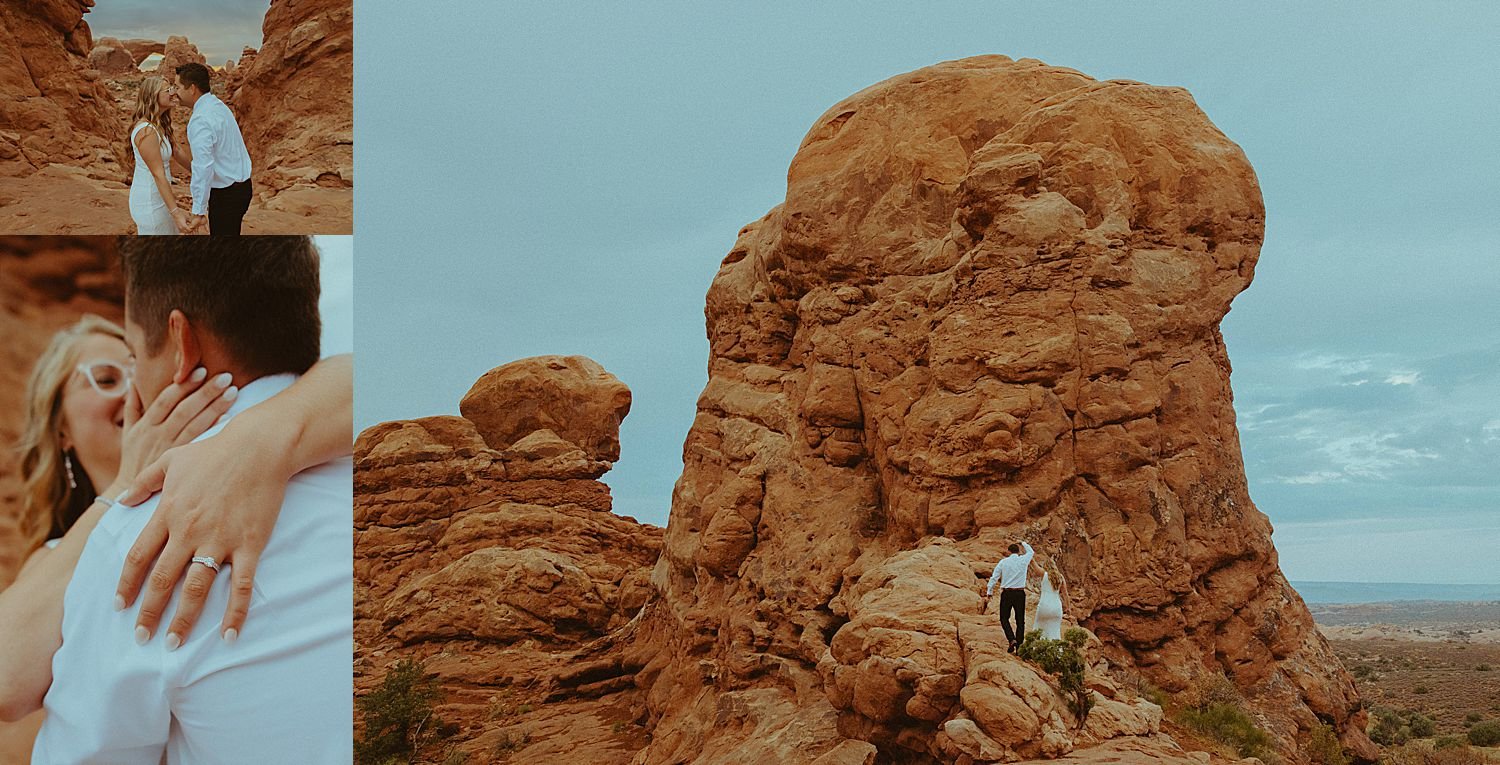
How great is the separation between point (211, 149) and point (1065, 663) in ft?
27.1

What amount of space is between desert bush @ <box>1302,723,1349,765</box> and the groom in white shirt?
1075cm

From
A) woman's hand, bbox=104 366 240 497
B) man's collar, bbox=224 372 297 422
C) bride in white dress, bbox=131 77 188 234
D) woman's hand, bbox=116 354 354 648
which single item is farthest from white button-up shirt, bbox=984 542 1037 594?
bride in white dress, bbox=131 77 188 234

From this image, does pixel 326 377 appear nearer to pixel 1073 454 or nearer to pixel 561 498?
pixel 1073 454

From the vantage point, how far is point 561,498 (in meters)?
27.8

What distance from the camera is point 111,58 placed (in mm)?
14898

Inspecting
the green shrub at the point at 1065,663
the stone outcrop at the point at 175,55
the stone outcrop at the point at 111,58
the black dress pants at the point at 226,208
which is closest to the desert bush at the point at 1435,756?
the green shrub at the point at 1065,663

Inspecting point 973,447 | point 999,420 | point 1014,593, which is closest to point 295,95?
point 973,447

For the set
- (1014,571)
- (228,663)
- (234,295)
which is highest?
(234,295)

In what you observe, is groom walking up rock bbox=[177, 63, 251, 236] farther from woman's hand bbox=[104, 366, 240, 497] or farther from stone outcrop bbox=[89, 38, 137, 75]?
stone outcrop bbox=[89, 38, 137, 75]

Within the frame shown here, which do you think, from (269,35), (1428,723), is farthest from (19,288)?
(1428,723)

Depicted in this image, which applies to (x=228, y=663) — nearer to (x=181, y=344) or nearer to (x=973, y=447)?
(x=181, y=344)

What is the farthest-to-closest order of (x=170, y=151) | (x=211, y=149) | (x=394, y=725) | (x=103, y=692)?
(x=394, y=725)
(x=170, y=151)
(x=211, y=149)
(x=103, y=692)

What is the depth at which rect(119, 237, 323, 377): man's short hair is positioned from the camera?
804 centimetres

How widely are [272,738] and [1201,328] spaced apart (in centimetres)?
1200
